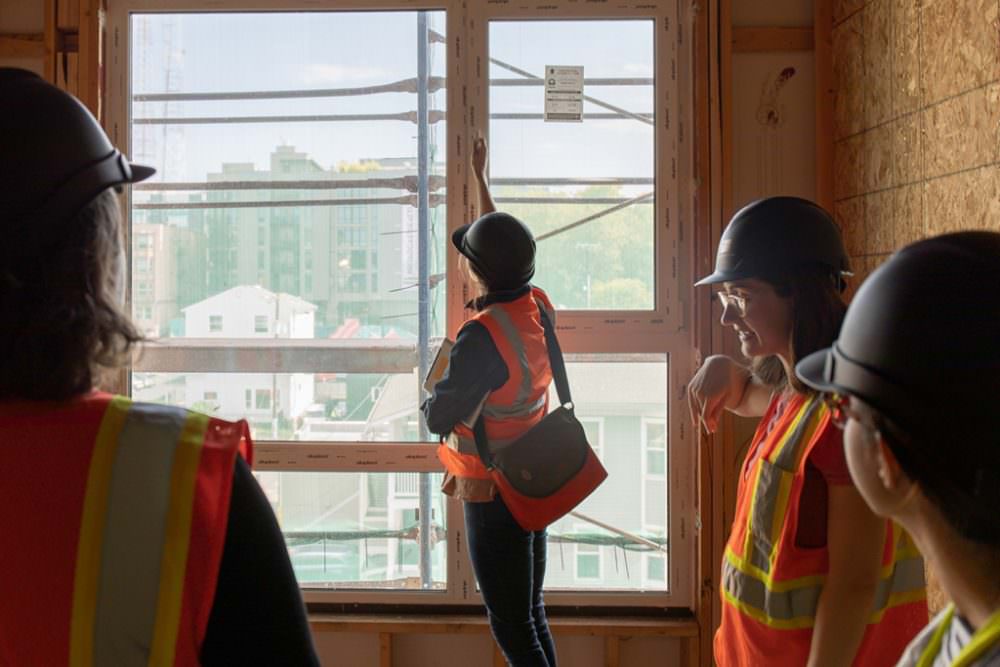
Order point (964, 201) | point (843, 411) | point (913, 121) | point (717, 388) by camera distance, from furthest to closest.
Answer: point (913, 121) < point (964, 201) < point (717, 388) < point (843, 411)

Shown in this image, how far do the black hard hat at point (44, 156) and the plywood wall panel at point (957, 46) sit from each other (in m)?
1.96

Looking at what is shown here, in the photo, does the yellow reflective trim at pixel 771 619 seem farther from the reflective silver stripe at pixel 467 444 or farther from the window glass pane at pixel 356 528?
the window glass pane at pixel 356 528

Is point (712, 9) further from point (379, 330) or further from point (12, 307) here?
point (12, 307)

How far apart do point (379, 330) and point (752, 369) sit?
160cm

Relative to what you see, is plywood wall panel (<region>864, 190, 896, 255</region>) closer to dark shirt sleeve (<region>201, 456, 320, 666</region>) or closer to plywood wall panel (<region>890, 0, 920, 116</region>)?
plywood wall panel (<region>890, 0, 920, 116</region>)

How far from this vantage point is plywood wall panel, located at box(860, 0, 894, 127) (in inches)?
96.7

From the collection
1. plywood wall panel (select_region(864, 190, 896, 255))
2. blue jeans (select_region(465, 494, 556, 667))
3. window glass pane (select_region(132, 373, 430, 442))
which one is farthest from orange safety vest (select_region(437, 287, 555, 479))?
plywood wall panel (select_region(864, 190, 896, 255))

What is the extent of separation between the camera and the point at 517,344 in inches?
87.7

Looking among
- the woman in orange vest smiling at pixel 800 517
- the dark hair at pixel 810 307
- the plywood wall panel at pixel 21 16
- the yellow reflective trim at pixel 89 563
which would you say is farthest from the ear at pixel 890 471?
the plywood wall panel at pixel 21 16

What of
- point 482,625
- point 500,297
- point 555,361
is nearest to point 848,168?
point 555,361

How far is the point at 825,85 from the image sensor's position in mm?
2791

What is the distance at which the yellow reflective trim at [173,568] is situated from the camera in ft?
2.16

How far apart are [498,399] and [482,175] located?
94 cm

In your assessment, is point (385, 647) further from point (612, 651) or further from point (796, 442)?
point (796, 442)
